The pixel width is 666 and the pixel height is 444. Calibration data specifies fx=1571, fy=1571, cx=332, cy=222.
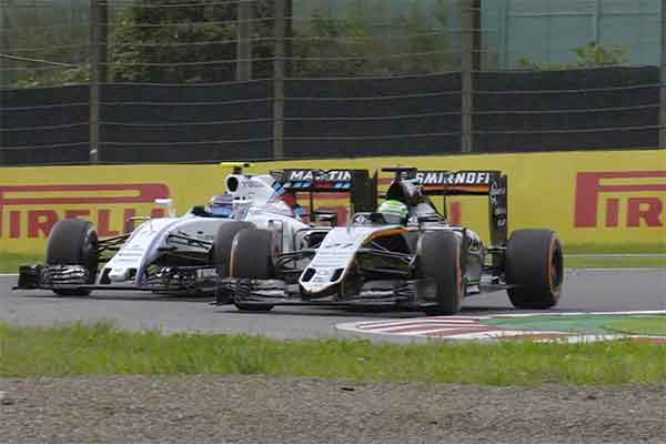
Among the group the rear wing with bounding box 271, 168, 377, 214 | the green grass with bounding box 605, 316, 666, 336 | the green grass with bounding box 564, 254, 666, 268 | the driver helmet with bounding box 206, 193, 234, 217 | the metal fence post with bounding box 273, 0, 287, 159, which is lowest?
the green grass with bounding box 605, 316, 666, 336

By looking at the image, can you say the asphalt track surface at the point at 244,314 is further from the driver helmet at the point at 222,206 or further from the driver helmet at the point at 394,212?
the driver helmet at the point at 222,206

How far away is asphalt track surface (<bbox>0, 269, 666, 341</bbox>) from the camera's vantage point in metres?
12.7

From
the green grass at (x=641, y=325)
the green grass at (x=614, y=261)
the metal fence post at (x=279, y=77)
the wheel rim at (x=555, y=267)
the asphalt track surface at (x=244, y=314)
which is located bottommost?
the asphalt track surface at (x=244, y=314)

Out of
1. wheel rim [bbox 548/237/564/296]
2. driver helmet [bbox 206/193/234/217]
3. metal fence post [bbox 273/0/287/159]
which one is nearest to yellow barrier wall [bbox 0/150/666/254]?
metal fence post [bbox 273/0/287/159]

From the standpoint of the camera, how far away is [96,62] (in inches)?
874

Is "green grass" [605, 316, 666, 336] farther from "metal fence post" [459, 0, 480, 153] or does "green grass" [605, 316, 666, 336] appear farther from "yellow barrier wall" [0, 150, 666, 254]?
"metal fence post" [459, 0, 480, 153]

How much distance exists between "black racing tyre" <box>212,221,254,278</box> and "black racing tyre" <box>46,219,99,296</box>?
147 cm

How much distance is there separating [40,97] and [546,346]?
44.8 ft

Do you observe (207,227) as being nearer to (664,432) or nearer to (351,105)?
→ (351,105)

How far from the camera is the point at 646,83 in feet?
68.8

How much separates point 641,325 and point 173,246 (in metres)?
5.28

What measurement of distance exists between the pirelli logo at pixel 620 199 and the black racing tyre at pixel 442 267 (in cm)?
721

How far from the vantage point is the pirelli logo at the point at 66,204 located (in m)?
21.5

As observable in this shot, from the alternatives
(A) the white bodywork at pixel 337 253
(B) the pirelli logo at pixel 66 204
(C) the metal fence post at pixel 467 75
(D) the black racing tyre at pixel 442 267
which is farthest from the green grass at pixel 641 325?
(B) the pirelli logo at pixel 66 204
